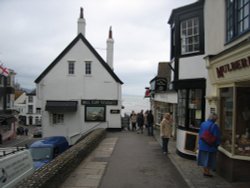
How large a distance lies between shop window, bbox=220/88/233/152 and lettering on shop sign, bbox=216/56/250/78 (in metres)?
0.50

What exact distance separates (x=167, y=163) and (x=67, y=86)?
17141 millimetres

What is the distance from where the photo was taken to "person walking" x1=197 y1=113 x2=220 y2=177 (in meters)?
8.76

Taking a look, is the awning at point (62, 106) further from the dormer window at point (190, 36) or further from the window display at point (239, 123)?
the window display at point (239, 123)

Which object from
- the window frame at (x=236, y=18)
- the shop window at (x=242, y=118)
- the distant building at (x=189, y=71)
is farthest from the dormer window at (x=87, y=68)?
the shop window at (x=242, y=118)

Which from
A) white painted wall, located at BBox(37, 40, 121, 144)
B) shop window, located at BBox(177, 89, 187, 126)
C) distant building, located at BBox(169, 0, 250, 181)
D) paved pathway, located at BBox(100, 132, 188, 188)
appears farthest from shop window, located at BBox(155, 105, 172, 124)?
distant building, located at BBox(169, 0, 250, 181)

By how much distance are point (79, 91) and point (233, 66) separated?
20.1 metres

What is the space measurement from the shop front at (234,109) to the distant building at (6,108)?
111 ft

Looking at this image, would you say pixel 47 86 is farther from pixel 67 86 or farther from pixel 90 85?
pixel 90 85

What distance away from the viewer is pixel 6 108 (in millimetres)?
44562

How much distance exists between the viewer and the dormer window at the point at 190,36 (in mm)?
11984

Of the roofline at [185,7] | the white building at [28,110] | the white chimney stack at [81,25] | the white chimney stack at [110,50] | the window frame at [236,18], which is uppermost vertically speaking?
the white chimney stack at [81,25]

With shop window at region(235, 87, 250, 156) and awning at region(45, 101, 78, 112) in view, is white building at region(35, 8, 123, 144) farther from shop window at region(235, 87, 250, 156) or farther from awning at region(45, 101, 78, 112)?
shop window at region(235, 87, 250, 156)

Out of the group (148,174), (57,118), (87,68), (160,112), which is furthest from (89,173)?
(87,68)

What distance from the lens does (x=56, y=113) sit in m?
27.5
